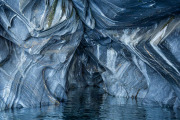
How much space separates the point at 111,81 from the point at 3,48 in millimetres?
10846

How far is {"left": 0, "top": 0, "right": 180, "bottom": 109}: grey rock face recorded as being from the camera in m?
10.2

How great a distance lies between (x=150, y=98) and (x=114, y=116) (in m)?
5.94

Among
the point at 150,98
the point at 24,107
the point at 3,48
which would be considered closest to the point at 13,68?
the point at 3,48

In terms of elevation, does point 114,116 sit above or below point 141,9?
below

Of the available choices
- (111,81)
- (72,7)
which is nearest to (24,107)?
(72,7)

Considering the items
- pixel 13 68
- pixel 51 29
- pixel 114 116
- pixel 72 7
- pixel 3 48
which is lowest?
pixel 114 116

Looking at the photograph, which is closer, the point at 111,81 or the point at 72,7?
the point at 72,7

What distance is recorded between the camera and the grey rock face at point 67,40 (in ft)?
33.6

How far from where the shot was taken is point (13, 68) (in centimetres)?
1314

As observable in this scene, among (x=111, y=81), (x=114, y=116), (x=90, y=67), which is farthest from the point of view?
(x=90, y=67)

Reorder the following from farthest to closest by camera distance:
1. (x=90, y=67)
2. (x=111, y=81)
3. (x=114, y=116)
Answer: (x=90, y=67) → (x=111, y=81) → (x=114, y=116)

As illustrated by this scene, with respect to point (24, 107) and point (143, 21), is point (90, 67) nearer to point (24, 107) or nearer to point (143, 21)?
point (24, 107)

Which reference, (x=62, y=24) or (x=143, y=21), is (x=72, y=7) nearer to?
(x=62, y=24)

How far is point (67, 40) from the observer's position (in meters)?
14.1
